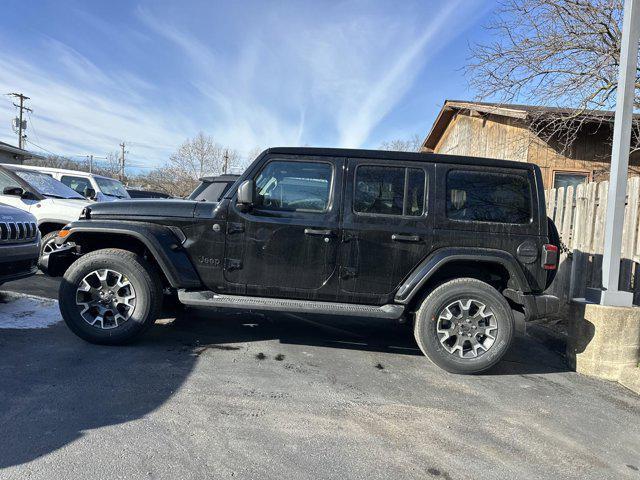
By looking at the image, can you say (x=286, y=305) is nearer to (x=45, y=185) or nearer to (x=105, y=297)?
(x=105, y=297)

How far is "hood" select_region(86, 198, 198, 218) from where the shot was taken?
4.27 m

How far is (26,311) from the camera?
16.9 ft

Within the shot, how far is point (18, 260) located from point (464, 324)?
4.94 meters

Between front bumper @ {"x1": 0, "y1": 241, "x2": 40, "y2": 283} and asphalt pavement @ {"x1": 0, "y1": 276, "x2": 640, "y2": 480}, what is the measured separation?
27.8 inches

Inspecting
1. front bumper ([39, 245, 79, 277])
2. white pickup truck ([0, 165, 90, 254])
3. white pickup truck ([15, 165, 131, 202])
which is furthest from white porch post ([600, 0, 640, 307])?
white pickup truck ([15, 165, 131, 202])

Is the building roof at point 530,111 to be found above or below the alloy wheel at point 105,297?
above

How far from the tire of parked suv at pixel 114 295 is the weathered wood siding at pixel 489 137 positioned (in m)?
9.69

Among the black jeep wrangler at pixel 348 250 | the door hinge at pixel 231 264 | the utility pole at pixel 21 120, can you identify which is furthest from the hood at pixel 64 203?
the utility pole at pixel 21 120

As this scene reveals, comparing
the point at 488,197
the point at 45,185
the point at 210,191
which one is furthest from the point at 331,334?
the point at 45,185

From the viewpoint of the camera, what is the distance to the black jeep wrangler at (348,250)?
13.3 feet

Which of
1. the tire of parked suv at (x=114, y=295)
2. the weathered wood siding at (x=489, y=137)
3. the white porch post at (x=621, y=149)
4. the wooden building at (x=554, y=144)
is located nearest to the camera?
the tire of parked suv at (x=114, y=295)

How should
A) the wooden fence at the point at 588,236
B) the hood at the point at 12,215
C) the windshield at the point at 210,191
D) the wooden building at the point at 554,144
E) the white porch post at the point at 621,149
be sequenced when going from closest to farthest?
1. the white porch post at the point at 621,149
2. the hood at the point at 12,215
3. the wooden fence at the point at 588,236
4. the windshield at the point at 210,191
5. the wooden building at the point at 554,144

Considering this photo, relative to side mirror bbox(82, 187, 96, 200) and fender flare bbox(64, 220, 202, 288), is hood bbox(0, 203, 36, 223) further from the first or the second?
side mirror bbox(82, 187, 96, 200)

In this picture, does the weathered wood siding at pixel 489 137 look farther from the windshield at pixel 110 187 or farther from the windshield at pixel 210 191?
the windshield at pixel 110 187
